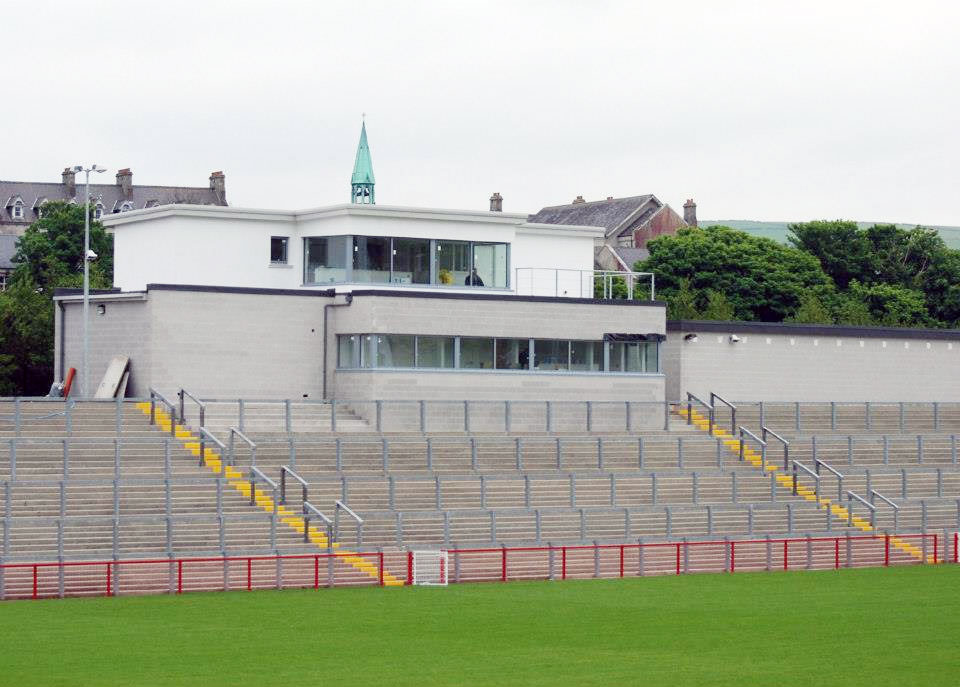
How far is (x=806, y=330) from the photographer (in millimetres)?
65750

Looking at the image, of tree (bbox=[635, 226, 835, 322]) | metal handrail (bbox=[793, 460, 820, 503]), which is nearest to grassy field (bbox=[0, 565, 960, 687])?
metal handrail (bbox=[793, 460, 820, 503])

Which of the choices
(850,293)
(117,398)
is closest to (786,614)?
(117,398)

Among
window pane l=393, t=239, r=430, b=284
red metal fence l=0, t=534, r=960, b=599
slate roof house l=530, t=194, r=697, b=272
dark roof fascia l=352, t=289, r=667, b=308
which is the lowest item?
red metal fence l=0, t=534, r=960, b=599

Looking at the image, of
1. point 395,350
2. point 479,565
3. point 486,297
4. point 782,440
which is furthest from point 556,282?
point 479,565

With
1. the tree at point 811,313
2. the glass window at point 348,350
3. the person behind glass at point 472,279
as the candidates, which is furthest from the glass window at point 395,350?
the tree at point 811,313

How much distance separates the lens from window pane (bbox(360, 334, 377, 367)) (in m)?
55.3

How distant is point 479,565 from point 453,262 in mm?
18571

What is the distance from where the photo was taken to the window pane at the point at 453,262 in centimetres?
5947

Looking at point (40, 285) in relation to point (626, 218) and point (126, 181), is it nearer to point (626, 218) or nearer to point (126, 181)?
point (626, 218)

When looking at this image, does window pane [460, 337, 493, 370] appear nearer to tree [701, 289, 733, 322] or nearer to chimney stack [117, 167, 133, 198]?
tree [701, 289, 733, 322]

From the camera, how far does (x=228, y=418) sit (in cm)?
5234

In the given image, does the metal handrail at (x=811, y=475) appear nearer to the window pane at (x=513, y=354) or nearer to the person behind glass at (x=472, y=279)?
the window pane at (x=513, y=354)

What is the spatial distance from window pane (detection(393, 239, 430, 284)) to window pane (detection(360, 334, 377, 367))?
3.60m

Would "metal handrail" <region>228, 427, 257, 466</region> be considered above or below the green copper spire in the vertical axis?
below
